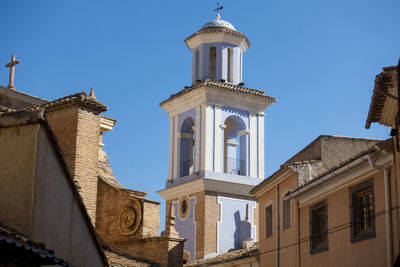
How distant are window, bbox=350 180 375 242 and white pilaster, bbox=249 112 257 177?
71.5 ft

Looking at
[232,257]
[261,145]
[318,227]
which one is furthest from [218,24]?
[318,227]

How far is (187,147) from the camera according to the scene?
146 feet

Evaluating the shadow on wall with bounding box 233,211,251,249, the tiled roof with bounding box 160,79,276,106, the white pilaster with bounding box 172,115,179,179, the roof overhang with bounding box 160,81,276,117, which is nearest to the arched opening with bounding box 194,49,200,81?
the tiled roof with bounding box 160,79,276,106

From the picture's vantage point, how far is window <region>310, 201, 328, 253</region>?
22.6 meters

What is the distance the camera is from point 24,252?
991 cm

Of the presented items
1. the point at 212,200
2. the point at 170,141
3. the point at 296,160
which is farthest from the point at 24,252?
the point at 170,141

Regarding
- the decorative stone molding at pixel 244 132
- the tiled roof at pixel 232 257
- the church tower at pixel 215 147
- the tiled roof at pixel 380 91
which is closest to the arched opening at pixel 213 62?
the church tower at pixel 215 147

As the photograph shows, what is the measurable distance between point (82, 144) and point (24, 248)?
9796 millimetres

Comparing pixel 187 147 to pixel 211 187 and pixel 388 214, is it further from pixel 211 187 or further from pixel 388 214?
pixel 388 214

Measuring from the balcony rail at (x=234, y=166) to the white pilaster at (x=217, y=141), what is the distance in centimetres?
103

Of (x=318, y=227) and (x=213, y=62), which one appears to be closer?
(x=318, y=227)

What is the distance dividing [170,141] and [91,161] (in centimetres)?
2493

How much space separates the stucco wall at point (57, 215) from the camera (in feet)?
37.1

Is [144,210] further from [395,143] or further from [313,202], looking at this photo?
[395,143]
